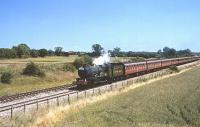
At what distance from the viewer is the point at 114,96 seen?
4097 centimetres

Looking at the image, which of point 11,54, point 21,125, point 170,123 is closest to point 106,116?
point 170,123

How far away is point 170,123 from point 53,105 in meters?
9.50

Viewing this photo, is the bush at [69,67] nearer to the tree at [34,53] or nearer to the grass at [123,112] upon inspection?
the grass at [123,112]

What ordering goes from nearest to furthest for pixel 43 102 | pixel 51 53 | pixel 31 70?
pixel 43 102 < pixel 31 70 < pixel 51 53

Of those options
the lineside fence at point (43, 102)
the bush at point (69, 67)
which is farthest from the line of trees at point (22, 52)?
the lineside fence at point (43, 102)

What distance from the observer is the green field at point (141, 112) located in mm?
28953

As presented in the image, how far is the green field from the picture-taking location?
29.0 m

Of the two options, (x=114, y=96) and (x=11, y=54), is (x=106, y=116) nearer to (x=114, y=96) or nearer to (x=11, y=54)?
(x=114, y=96)

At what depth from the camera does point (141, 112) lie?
3291cm

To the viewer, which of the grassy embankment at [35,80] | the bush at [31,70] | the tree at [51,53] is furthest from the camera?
the tree at [51,53]

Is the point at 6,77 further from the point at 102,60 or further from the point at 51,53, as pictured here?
the point at 51,53

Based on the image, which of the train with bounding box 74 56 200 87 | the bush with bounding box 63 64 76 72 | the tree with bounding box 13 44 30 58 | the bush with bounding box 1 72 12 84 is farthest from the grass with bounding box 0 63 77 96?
the tree with bounding box 13 44 30 58

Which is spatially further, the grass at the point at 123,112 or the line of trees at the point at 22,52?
the line of trees at the point at 22,52

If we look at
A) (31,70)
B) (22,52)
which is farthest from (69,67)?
(22,52)
